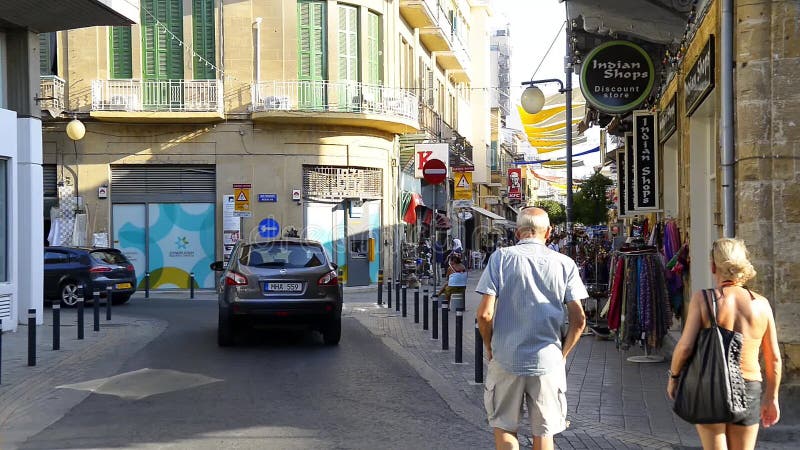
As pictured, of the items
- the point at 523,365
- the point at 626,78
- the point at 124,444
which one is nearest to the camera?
the point at 523,365

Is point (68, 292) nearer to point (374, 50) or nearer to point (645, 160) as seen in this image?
point (374, 50)

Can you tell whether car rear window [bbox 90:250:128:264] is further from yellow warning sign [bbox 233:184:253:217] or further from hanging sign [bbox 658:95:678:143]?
hanging sign [bbox 658:95:678:143]

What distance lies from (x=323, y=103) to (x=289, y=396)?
63.8 ft

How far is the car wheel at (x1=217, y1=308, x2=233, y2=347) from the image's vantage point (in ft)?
44.4

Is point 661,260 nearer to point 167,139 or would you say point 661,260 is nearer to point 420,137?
point 167,139

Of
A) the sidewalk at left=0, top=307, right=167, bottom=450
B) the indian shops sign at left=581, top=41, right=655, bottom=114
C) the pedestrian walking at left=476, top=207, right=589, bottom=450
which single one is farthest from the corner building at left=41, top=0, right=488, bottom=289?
the pedestrian walking at left=476, top=207, right=589, bottom=450

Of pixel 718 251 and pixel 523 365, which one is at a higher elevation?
pixel 718 251

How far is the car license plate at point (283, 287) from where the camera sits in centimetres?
1351

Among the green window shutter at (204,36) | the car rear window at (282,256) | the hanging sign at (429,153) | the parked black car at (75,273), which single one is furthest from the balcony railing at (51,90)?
the car rear window at (282,256)

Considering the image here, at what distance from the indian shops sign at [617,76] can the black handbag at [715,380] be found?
30.0 ft

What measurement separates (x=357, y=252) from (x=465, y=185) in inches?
160

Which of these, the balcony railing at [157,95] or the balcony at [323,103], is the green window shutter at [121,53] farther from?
the balcony at [323,103]

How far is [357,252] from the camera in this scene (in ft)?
97.8

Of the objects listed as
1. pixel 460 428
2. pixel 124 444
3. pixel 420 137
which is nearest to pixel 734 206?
pixel 460 428
